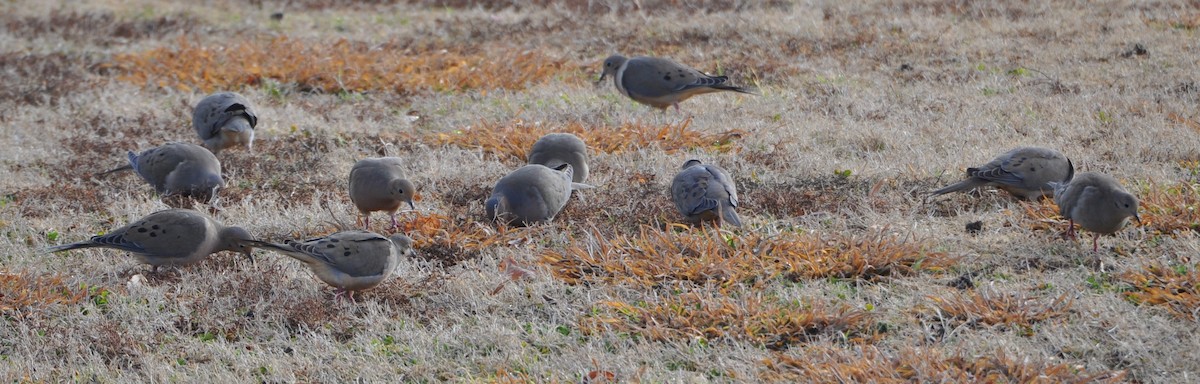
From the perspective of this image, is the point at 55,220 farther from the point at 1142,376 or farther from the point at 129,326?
the point at 1142,376

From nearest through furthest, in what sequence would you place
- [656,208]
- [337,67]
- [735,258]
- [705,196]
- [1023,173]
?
[735,258], [705,196], [1023,173], [656,208], [337,67]

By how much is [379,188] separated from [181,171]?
Result: 6.22 ft

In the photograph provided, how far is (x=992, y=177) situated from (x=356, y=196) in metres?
3.58

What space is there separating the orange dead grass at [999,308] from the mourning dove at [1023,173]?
1530 millimetres

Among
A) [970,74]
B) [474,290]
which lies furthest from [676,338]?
[970,74]

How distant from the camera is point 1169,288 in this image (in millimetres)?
5074

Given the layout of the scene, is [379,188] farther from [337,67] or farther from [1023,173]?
[337,67]

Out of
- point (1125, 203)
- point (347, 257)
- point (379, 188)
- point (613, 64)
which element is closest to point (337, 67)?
point (613, 64)

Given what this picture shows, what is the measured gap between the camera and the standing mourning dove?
9.55 meters

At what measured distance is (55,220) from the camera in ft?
24.2

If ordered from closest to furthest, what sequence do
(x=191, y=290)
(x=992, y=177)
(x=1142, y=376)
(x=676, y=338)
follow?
(x=1142, y=376)
(x=676, y=338)
(x=191, y=290)
(x=992, y=177)

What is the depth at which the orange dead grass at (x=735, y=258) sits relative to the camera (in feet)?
18.6

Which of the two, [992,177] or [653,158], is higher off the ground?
[992,177]

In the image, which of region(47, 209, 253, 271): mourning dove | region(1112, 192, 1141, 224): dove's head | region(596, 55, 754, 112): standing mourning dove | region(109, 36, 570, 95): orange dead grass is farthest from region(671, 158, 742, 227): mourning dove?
region(109, 36, 570, 95): orange dead grass
